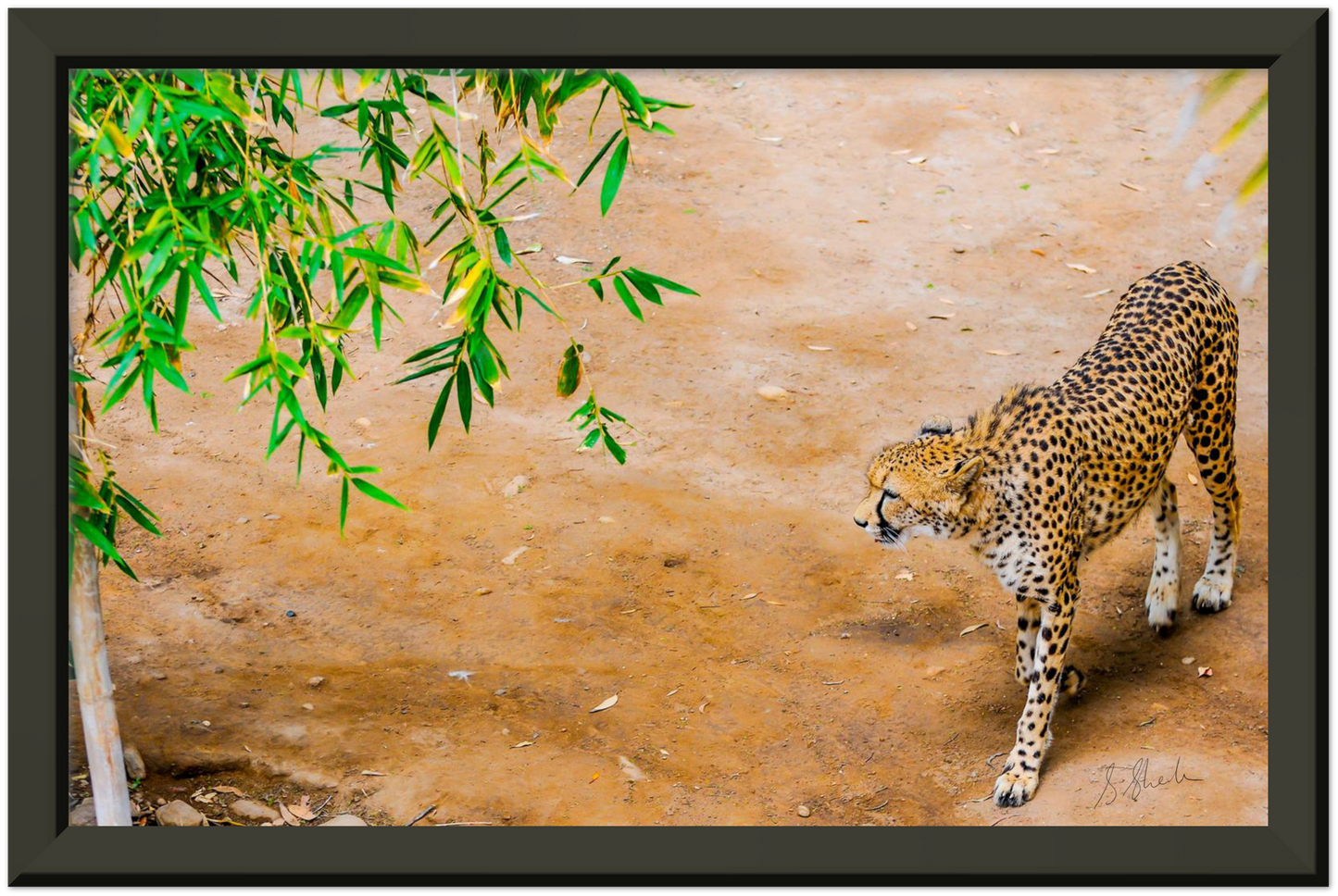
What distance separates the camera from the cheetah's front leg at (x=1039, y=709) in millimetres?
4801

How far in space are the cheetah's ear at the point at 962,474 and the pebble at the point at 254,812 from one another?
9.42 ft

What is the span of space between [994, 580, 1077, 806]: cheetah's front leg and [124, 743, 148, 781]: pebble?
11.0ft

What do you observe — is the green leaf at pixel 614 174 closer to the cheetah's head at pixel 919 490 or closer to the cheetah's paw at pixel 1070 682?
the cheetah's head at pixel 919 490

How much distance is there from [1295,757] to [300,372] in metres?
2.56

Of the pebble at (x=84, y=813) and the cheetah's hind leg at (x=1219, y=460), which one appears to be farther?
the cheetah's hind leg at (x=1219, y=460)

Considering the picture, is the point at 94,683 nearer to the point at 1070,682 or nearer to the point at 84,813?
the point at 84,813

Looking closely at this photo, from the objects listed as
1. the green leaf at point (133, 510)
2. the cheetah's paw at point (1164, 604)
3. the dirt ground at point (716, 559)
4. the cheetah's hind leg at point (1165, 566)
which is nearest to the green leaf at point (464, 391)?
the green leaf at point (133, 510)
